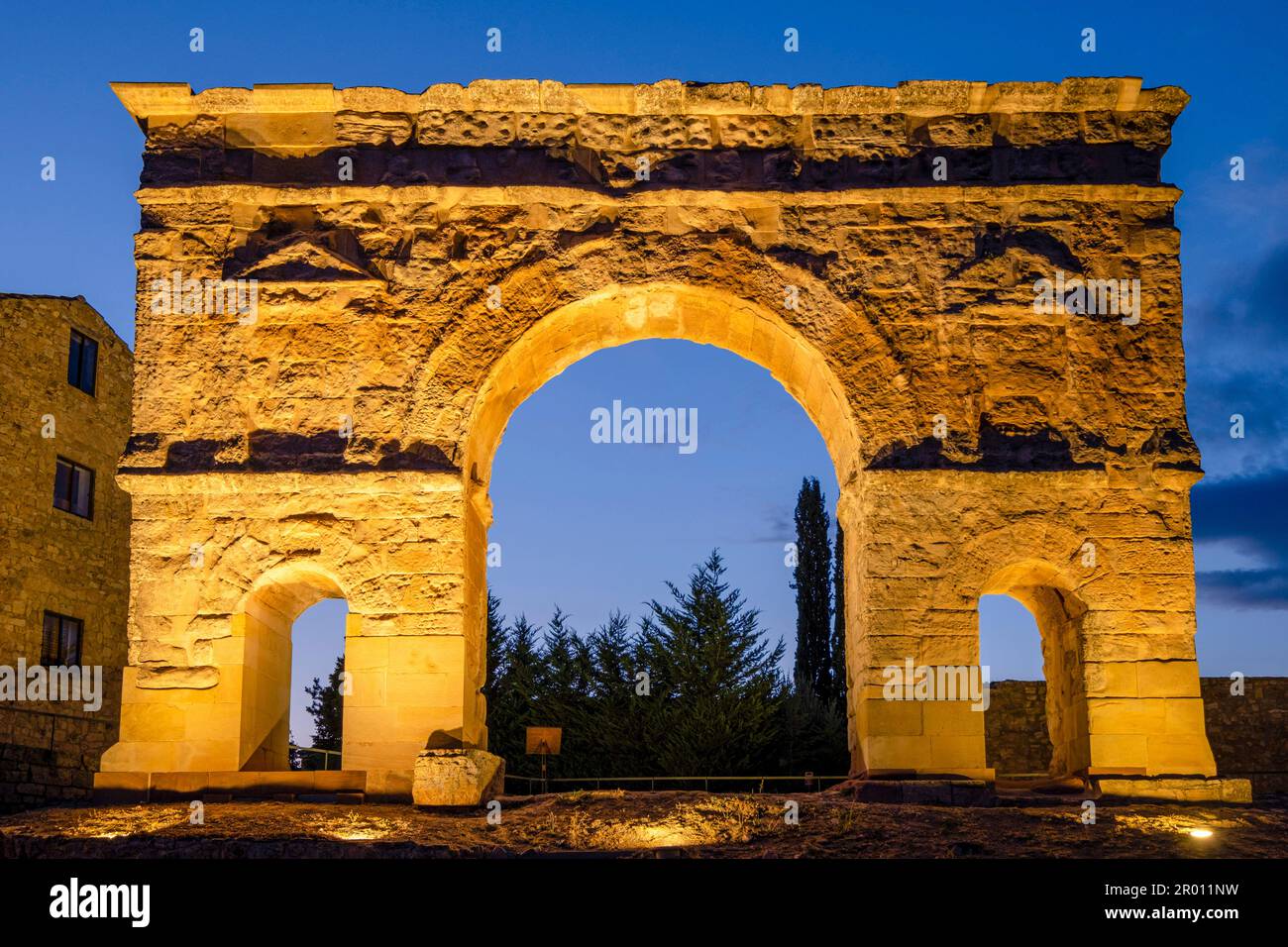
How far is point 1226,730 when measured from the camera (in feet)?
53.1

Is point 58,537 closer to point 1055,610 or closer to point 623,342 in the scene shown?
point 623,342

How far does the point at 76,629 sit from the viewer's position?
1820cm

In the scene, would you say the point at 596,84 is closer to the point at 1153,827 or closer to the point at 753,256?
the point at 753,256

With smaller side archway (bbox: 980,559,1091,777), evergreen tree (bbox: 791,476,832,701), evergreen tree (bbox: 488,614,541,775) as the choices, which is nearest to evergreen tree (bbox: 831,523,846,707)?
evergreen tree (bbox: 791,476,832,701)

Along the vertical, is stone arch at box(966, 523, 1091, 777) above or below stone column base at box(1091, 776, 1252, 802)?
above

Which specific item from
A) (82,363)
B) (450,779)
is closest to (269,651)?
(450,779)

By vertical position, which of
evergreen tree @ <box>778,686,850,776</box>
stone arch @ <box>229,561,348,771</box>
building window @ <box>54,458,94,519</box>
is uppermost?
building window @ <box>54,458,94,519</box>

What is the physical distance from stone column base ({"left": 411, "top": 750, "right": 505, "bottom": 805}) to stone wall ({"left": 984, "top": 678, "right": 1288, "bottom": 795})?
828cm

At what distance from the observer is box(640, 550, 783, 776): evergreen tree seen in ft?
61.0

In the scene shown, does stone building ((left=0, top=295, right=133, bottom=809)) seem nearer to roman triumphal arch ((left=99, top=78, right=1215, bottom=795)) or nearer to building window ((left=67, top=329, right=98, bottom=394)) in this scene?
building window ((left=67, top=329, right=98, bottom=394))

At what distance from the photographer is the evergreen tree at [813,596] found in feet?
74.7

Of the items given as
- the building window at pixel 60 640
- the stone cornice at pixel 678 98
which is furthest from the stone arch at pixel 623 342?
the building window at pixel 60 640

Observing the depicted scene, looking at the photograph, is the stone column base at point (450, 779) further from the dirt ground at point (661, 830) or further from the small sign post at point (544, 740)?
the small sign post at point (544, 740)

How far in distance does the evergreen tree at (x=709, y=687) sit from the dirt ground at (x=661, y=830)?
892 centimetres
